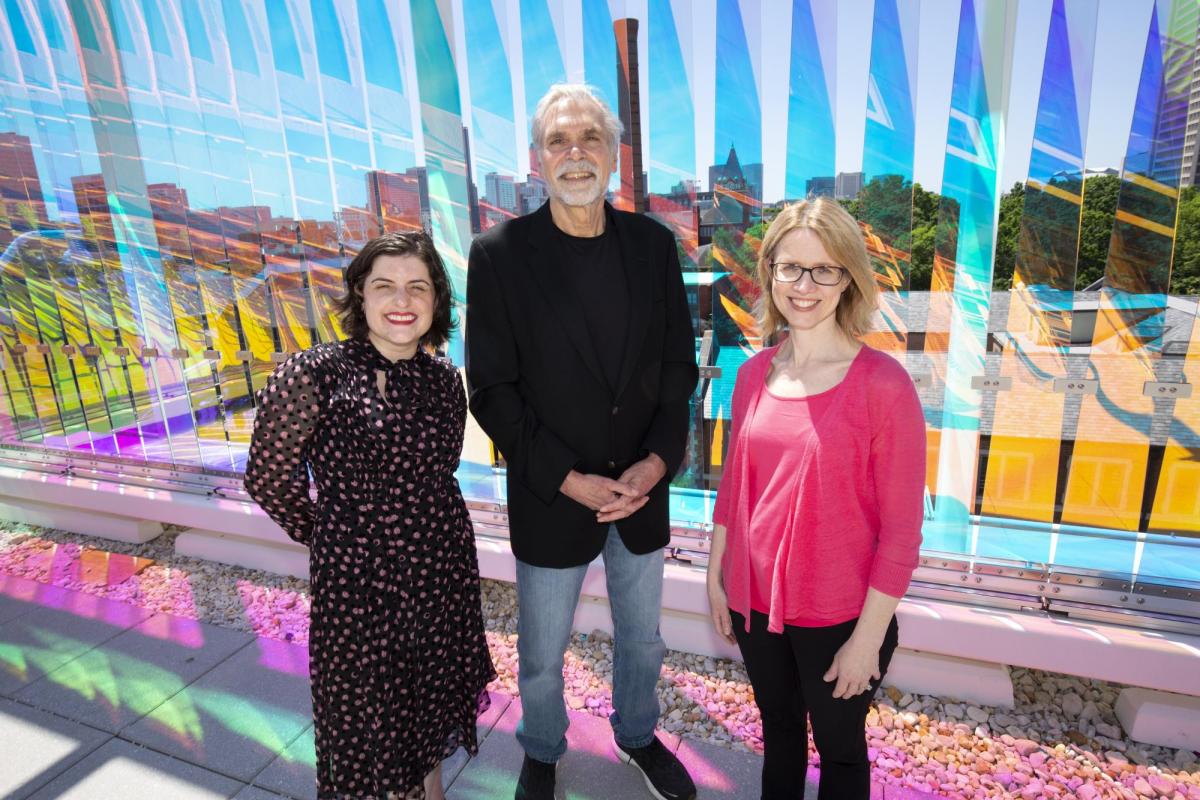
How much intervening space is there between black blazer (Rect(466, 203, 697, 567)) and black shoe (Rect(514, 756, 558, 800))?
2.01 feet

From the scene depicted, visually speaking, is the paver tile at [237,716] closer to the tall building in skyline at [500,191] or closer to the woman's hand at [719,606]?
the woman's hand at [719,606]

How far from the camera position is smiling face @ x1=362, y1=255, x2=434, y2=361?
148 cm

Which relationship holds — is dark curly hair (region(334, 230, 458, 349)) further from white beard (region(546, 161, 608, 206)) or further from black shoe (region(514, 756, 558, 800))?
black shoe (region(514, 756, 558, 800))

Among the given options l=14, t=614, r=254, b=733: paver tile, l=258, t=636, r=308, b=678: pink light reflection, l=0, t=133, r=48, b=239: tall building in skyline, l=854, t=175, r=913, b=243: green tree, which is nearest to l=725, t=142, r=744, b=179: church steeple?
l=854, t=175, r=913, b=243: green tree

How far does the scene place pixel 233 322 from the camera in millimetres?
3436

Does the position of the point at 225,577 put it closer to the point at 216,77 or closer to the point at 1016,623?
the point at 216,77

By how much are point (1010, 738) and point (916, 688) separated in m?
0.30

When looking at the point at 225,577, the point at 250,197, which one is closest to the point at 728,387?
the point at 250,197

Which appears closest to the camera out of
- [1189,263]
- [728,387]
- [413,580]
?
[413,580]

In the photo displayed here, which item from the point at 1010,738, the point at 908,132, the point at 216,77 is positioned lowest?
the point at 1010,738

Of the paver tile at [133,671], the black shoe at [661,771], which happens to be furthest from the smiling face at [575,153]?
the paver tile at [133,671]

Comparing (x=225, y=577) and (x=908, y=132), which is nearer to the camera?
(x=908, y=132)

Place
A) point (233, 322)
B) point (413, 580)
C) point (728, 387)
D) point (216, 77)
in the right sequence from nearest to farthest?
point (413, 580) → point (728, 387) → point (216, 77) → point (233, 322)

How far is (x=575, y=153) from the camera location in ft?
Answer: 4.94
